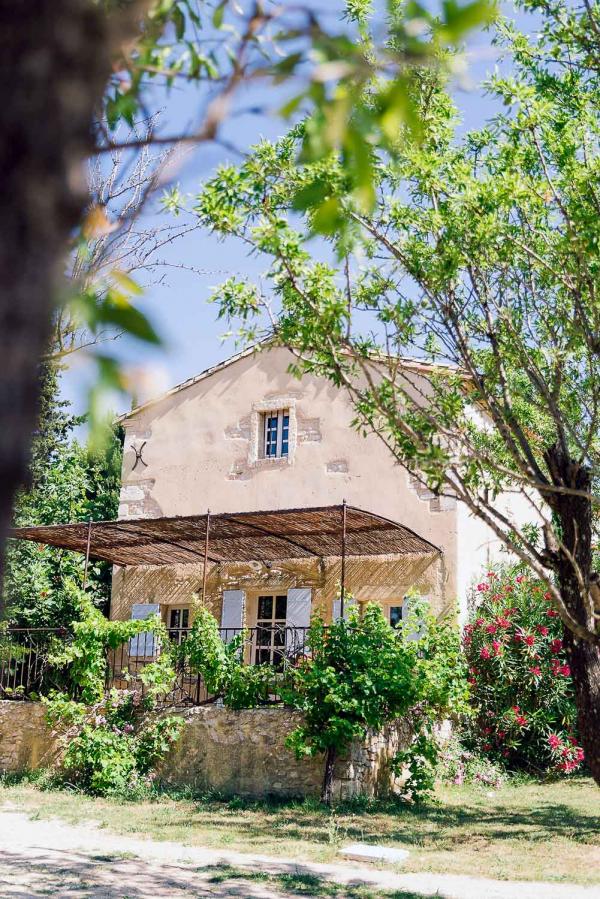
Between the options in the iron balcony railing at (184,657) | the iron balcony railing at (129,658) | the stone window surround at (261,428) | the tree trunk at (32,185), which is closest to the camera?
the tree trunk at (32,185)

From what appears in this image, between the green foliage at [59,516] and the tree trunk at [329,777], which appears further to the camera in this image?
the green foliage at [59,516]

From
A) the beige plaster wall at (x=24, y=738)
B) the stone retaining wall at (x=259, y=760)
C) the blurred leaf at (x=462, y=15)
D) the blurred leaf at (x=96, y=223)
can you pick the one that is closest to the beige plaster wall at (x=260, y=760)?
the stone retaining wall at (x=259, y=760)

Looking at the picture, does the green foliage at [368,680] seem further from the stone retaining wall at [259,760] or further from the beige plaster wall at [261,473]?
the beige plaster wall at [261,473]

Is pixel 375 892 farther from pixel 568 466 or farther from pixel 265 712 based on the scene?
pixel 265 712

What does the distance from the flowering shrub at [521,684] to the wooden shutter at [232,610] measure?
351cm

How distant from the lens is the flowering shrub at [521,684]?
13.1 metres

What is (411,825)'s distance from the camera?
960cm

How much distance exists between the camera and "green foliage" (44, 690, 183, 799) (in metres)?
11.3

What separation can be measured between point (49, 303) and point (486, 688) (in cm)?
1331

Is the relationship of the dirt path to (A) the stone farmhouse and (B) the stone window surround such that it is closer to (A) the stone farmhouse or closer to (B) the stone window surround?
(A) the stone farmhouse

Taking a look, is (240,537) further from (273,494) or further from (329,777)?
(329,777)

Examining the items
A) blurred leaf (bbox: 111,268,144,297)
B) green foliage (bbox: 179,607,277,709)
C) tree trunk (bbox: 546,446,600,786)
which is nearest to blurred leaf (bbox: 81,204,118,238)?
blurred leaf (bbox: 111,268,144,297)

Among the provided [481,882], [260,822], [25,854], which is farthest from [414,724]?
[25,854]

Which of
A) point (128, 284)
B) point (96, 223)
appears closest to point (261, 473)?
point (96, 223)
